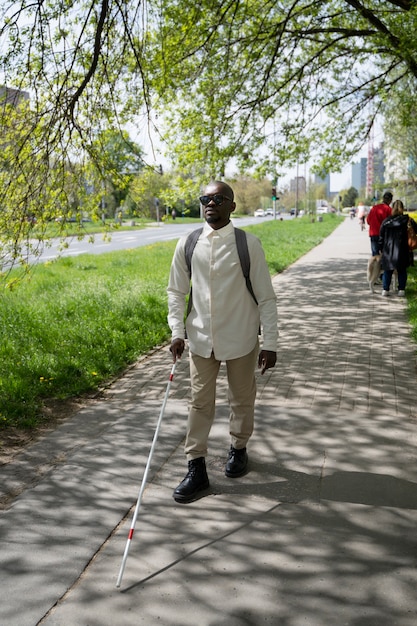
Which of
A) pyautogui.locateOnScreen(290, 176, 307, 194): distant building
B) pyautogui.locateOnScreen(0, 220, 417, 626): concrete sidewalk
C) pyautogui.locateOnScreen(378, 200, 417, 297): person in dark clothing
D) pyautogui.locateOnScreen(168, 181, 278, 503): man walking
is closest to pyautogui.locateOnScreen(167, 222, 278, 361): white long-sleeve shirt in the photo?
pyautogui.locateOnScreen(168, 181, 278, 503): man walking

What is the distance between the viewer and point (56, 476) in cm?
454

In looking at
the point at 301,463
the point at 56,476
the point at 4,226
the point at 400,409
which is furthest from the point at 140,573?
the point at 4,226

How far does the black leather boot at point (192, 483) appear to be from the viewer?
13.5ft

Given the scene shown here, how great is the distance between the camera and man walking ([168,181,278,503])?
164 inches

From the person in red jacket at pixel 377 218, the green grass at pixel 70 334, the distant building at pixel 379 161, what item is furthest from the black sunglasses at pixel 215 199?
the distant building at pixel 379 161

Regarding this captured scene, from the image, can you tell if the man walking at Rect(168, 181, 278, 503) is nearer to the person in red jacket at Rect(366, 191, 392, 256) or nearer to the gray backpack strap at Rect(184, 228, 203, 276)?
the gray backpack strap at Rect(184, 228, 203, 276)

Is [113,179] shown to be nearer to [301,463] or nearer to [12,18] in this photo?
[12,18]

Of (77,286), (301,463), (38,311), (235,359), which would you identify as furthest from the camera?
(77,286)

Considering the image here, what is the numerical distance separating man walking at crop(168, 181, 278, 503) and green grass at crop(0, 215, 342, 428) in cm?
216

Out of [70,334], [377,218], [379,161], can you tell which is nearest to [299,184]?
[379,161]

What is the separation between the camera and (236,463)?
178 inches

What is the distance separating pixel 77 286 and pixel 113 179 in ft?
22.8

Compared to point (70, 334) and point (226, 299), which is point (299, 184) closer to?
point (70, 334)

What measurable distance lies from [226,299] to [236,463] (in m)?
1.14
